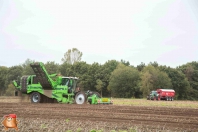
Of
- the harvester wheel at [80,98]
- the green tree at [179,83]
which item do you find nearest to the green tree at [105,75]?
the green tree at [179,83]

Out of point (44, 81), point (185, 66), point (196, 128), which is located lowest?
point (196, 128)

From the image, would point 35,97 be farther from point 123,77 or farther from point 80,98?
point 123,77

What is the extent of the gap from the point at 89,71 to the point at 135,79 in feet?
41.4

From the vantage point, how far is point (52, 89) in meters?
22.7

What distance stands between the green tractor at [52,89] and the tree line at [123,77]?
35242 millimetres

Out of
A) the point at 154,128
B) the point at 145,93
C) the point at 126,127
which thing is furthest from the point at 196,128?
the point at 145,93

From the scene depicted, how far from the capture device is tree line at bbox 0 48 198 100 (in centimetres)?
5852

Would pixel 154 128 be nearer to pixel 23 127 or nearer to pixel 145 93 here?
pixel 23 127

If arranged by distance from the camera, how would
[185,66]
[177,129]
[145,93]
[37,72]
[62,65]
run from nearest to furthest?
[177,129] < [37,72] < [145,93] < [62,65] < [185,66]

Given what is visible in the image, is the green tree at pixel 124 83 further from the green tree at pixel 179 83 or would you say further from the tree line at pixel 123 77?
the green tree at pixel 179 83

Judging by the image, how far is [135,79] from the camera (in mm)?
60562

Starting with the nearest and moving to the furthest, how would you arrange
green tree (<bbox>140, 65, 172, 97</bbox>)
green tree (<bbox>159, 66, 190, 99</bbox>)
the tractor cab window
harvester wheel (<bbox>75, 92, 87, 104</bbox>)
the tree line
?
harvester wheel (<bbox>75, 92, 87, 104</bbox>) → the tractor cab window → green tree (<bbox>140, 65, 172, 97</bbox>) → the tree line → green tree (<bbox>159, 66, 190, 99</bbox>)

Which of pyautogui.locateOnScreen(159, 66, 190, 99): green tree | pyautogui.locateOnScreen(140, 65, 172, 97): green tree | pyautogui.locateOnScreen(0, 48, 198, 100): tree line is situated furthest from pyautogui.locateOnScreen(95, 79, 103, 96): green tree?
pyautogui.locateOnScreen(159, 66, 190, 99): green tree

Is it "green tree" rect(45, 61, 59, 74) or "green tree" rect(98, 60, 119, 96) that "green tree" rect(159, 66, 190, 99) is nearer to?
"green tree" rect(98, 60, 119, 96)
